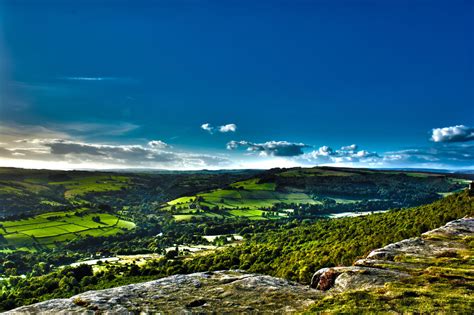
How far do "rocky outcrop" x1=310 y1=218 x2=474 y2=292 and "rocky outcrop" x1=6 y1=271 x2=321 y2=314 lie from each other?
2.08 metres

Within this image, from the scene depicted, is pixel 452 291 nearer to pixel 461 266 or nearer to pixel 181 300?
pixel 461 266

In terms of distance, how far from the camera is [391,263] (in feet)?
102

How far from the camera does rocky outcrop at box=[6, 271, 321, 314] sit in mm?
22359

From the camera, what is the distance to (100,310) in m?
22.0

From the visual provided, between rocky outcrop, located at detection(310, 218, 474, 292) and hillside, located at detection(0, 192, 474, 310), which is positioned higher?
rocky outcrop, located at detection(310, 218, 474, 292)

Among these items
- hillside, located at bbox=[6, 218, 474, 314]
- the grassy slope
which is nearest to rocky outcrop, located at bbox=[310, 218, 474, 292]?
hillside, located at bbox=[6, 218, 474, 314]

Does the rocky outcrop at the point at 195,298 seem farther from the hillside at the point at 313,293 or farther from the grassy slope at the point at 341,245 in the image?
the grassy slope at the point at 341,245

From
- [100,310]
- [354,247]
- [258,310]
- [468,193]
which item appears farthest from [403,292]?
[468,193]

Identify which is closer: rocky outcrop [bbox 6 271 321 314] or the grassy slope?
rocky outcrop [bbox 6 271 321 314]

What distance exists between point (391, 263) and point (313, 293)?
10.4 m

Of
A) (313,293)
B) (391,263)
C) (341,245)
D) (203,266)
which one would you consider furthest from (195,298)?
(203,266)

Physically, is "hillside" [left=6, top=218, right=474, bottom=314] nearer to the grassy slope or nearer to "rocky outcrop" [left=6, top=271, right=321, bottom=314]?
"rocky outcrop" [left=6, top=271, right=321, bottom=314]

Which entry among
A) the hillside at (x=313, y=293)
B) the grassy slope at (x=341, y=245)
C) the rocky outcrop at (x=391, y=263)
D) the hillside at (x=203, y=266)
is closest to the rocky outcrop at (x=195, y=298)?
the hillside at (x=313, y=293)

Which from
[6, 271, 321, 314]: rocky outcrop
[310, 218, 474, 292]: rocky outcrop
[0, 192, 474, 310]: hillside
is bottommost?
[0, 192, 474, 310]: hillside
